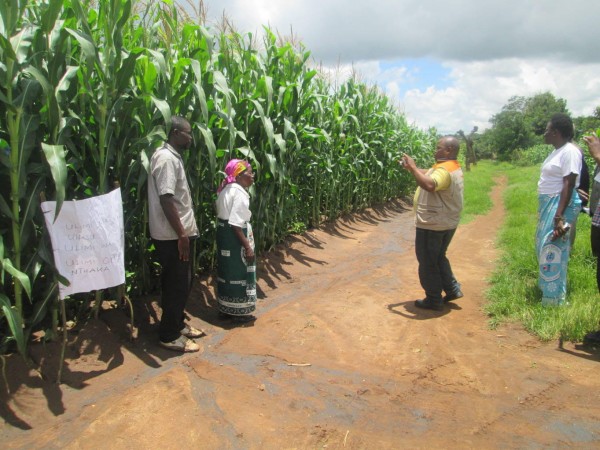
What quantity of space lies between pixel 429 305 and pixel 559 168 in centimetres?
175

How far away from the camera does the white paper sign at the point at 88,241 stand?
303cm

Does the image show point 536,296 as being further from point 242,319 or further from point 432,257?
point 242,319

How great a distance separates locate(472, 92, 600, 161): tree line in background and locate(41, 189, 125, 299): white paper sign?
45.5m

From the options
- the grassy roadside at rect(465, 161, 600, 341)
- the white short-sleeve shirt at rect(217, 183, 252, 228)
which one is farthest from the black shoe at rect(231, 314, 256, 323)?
the grassy roadside at rect(465, 161, 600, 341)

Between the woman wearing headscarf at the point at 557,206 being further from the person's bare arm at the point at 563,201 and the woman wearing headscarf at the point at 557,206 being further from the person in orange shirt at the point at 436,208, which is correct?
the person in orange shirt at the point at 436,208

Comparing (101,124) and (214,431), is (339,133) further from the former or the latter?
(214,431)

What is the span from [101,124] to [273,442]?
2.42 meters

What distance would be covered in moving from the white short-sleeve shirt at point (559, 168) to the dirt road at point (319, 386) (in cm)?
130

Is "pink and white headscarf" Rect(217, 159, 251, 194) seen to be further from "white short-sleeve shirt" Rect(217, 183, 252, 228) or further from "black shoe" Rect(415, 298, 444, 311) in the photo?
"black shoe" Rect(415, 298, 444, 311)

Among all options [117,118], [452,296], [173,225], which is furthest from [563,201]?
[117,118]

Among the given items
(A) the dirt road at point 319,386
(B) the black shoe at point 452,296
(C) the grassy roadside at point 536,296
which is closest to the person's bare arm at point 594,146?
(C) the grassy roadside at point 536,296

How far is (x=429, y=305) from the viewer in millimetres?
4703

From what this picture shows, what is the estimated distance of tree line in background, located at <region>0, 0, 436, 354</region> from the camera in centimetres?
287

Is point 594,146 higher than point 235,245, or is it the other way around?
point 594,146
